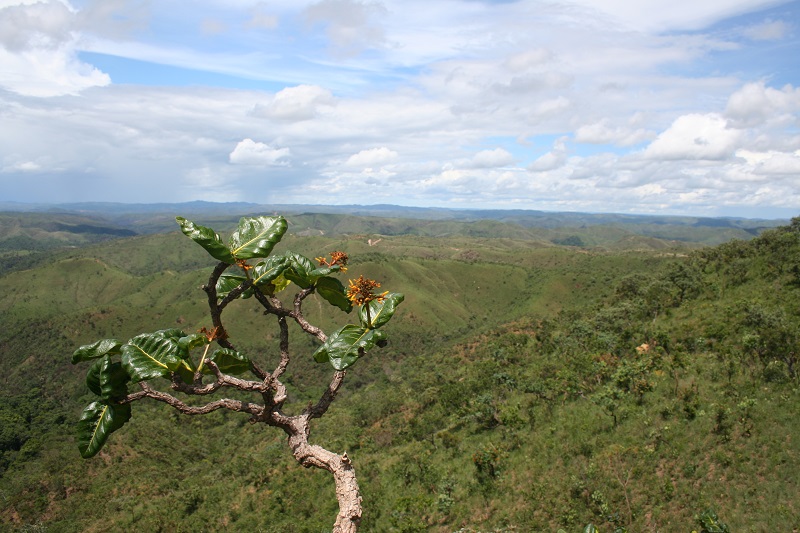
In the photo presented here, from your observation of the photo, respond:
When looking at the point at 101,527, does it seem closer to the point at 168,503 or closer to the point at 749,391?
the point at 168,503

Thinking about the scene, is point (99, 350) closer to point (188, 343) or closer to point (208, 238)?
point (188, 343)

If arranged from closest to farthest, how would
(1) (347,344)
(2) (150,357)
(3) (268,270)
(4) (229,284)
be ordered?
(2) (150,357)
(1) (347,344)
(3) (268,270)
(4) (229,284)

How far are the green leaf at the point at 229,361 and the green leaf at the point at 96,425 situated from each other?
1.74 feet

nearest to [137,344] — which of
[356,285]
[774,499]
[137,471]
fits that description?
[356,285]

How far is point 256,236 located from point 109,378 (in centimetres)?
108

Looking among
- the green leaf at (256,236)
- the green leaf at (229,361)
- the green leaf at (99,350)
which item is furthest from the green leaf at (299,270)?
the green leaf at (99,350)

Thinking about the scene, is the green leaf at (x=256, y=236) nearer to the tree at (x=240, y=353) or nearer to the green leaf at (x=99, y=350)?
the tree at (x=240, y=353)

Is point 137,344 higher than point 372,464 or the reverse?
higher

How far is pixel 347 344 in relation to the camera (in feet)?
8.30

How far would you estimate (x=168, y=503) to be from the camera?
33.3 m

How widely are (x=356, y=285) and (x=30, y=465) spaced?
69706 millimetres

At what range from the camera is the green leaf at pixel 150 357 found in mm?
2094

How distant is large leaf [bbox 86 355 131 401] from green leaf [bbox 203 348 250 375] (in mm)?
433

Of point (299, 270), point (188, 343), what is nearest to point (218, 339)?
point (188, 343)
